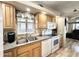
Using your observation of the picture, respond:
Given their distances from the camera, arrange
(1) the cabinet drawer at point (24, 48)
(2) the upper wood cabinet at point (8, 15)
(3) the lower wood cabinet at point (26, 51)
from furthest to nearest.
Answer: (1) the cabinet drawer at point (24, 48)
(2) the upper wood cabinet at point (8, 15)
(3) the lower wood cabinet at point (26, 51)

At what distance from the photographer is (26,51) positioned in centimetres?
319

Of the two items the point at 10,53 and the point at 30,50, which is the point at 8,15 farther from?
the point at 30,50

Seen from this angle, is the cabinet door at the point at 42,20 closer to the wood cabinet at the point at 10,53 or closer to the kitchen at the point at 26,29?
the kitchen at the point at 26,29

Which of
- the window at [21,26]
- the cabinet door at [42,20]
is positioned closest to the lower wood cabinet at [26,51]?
the window at [21,26]

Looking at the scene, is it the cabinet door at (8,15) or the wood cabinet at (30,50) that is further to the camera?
the wood cabinet at (30,50)

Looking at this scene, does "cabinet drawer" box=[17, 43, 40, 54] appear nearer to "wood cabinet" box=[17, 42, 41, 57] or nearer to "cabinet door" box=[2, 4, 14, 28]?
"wood cabinet" box=[17, 42, 41, 57]

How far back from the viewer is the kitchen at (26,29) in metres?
2.77

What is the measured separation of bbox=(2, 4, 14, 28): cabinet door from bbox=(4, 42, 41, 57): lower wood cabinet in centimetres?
65

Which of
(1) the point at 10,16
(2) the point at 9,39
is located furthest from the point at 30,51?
(1) the point at 10,16

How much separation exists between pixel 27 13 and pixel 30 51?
166cm

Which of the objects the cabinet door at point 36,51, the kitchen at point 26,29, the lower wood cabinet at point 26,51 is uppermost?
the kitchen at point 26,29

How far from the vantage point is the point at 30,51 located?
11.1ft

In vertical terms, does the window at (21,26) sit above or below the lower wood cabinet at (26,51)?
above

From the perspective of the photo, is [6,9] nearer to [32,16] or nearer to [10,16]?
[10,16]
